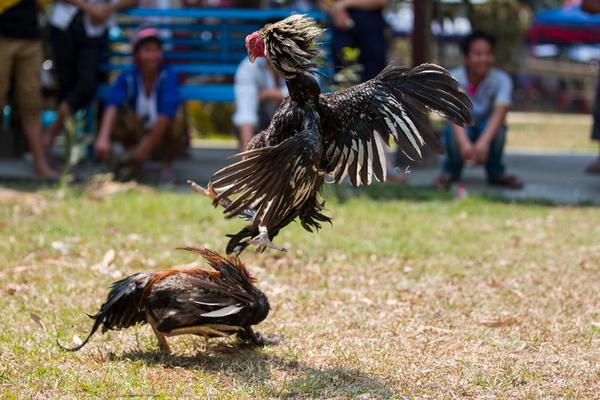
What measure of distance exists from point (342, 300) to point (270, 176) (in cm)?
155

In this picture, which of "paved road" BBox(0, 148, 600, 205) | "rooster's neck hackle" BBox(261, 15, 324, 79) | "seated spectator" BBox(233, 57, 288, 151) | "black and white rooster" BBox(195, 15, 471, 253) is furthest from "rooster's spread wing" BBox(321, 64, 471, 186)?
"paved road" BBox(0, 148, 600, 205)

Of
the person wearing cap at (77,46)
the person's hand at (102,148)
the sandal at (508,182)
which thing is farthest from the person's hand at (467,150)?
the person wearing cap at (77,46)

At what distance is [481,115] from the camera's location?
7977mm

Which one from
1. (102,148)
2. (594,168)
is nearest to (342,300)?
(102,148)

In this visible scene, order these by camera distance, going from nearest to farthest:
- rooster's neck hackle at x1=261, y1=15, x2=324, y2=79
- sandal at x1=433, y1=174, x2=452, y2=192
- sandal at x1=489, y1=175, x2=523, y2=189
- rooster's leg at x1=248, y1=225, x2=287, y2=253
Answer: rooster's leg at x1=248, y1=225, x2=287, y2=253 < rooster's neck hackle at x1=261, y1=15, x2=324, y2=79 < sandal at x1=433, y1=174, x2=452, y2=192 < sandal at x1=489, y1=175, x2=523, y2=189

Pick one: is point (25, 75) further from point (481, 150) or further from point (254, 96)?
point (481, 150)

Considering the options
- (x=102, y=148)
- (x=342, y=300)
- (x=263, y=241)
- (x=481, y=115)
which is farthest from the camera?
(x=481, y=115)

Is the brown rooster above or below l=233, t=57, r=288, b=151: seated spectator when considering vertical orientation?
below

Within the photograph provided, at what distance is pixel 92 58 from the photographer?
848cm

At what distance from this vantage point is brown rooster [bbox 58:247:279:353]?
3.58 m

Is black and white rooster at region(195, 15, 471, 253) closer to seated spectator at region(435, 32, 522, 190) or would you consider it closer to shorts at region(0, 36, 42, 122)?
seated spectator at region(435, 32, 522, 190)

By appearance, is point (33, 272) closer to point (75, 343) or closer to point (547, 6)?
point (75, 343)

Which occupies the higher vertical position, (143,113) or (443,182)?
(143,113)

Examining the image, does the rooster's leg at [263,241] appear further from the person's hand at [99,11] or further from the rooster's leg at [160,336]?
the person's hand at [99,11]
